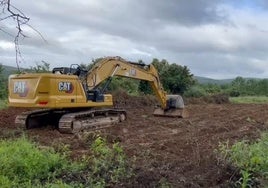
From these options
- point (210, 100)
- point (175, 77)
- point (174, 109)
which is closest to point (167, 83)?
point (175, 77)

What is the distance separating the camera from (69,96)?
12633 millimetres

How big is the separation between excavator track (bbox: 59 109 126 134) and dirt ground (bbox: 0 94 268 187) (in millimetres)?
283

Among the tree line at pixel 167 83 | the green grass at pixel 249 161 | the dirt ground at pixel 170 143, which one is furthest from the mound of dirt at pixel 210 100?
the green grass at pixel 249 161

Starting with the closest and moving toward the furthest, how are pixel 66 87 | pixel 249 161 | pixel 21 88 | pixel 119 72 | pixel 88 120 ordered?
pixel 249 161 < pixel 21 88 < pixel 66 87 < pixel 88 120 < pixel 119 72

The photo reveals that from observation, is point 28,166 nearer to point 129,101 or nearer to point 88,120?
point 88,120

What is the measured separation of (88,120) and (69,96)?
3.21 ft

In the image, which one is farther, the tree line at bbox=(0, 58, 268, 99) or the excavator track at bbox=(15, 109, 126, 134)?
the tree line at bbox=(0, 58, 268, 99)

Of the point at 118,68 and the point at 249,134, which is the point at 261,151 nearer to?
the point at 249,134

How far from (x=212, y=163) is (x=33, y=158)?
2.57 m

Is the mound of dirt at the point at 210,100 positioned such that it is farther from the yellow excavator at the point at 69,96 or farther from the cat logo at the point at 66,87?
the cat logo at the point at 66,87

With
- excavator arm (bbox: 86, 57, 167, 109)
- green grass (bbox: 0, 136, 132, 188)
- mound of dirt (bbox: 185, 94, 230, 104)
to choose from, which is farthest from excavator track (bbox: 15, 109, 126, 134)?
mound of dirt (bbox: 185, 94, 230, 104)

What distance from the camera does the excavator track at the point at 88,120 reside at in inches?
491

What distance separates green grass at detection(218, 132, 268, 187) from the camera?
6.24 m

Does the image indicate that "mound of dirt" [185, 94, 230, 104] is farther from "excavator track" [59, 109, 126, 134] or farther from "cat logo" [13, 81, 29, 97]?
"cat logo" [13, 81, 29, 97]
